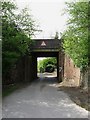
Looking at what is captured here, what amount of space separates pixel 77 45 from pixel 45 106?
23.7 ft

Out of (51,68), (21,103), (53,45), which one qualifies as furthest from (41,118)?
(51,68)

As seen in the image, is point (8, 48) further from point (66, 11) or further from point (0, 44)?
point (66, 11)

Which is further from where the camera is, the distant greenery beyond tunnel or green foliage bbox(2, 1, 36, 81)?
the distant greenery beyond tunnel

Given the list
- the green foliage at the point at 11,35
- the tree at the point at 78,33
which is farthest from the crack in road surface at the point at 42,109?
the tree at the point at 78,33

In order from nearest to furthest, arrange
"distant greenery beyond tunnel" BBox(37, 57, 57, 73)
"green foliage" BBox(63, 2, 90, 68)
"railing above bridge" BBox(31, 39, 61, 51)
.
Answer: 1. "green foliage" BBox(63, 2, 90, 68)
2. "railing above bridge" BBox(31, 39, 61, 51)
3. "distant greenery beyond tunnel" BBox(37, 57, 57, 73)

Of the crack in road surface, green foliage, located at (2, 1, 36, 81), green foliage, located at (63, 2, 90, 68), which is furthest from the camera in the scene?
green foliage, located at (63, 2, 90, 68)

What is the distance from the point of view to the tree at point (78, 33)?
17562 millimetres

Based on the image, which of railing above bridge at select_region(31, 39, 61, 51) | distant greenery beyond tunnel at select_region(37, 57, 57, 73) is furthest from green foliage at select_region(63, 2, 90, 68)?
distant greenery beyond tunnel at select_region(37, 57, 57, 73)

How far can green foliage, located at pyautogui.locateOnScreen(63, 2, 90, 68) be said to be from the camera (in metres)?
17.6

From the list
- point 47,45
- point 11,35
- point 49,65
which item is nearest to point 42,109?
point 11,35

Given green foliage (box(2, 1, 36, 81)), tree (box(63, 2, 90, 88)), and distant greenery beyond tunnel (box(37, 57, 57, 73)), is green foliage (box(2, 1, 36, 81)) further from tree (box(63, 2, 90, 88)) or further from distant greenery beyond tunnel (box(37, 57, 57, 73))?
distant greenery beyond tunnel (box(37, 57, 57, 73))

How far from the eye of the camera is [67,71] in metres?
28.2

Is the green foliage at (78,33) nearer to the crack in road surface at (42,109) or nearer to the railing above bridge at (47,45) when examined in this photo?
the crack in road surface at (42,109)

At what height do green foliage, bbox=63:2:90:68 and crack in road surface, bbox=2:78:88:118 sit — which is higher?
green foliage, bbox=63:2:90:68
